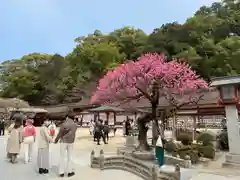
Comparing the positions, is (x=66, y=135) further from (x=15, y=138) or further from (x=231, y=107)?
(x=231, y=107)

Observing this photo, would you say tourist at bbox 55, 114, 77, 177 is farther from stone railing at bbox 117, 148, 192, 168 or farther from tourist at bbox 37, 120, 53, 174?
stone railing at bbox 117, 148, 192, 168

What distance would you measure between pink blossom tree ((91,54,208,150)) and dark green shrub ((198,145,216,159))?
218 cm

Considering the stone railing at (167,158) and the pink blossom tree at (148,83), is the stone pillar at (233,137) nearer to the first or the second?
the stone railing at (167,158)

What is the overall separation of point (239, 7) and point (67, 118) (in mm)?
42839

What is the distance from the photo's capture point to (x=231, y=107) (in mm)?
8570

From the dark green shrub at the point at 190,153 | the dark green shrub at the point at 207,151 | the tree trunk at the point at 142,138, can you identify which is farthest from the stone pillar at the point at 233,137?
the tree trunk at the point at 142,138

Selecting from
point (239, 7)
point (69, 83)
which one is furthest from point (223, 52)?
point (69, 83)

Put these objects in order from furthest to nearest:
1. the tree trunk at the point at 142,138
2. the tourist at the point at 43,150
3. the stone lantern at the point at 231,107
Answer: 1. the tree trunk at the point at 142,138
2. the stone lantern at the point at 231,107
3. the tourist at the point at 43,150

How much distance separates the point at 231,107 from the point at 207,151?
2.12 meters

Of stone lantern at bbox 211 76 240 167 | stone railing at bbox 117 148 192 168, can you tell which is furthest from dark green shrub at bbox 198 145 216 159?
stone railing at bbox 117 148 192 168

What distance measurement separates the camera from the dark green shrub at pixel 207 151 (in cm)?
942

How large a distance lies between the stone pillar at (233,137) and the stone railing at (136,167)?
3055mm

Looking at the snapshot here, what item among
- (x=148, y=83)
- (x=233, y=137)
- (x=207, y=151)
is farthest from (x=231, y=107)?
(x=148, y=83)

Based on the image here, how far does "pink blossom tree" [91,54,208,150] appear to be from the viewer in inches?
377
